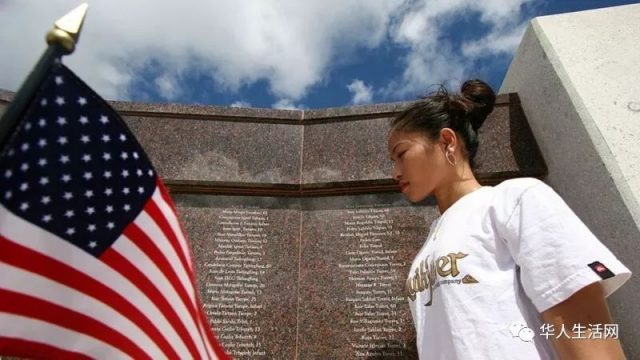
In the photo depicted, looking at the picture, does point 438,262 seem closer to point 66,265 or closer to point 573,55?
point 66,265

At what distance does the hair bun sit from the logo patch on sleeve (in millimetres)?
1330

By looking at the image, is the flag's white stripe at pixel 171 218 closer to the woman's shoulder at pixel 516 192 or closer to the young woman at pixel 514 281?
the young woman at pixel 514 281

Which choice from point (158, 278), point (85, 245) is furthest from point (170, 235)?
point (85, 245)

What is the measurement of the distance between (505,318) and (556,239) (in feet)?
1.18

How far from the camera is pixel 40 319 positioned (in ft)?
4.48

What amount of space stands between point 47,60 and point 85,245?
604mm

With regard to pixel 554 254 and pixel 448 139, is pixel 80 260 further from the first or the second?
pixel 448 139

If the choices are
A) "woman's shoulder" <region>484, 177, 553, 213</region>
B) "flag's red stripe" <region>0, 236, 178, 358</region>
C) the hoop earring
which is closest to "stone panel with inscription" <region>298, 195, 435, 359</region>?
the hoop earring

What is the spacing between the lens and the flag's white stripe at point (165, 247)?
1582 mm

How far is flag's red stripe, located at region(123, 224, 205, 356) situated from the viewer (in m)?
1.56

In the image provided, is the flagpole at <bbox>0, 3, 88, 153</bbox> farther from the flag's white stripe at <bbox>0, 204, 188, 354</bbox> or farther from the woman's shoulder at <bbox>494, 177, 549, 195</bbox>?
the woman's shoulder at <bbox>494, 177, 549, 195</bbox>

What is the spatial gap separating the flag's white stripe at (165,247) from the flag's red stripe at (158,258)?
1 cm

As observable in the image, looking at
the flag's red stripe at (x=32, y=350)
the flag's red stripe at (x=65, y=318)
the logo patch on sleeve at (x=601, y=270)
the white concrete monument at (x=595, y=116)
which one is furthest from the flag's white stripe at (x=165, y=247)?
the white concrete monument at (x=595, y=116)

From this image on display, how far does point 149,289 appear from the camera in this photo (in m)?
1.56
